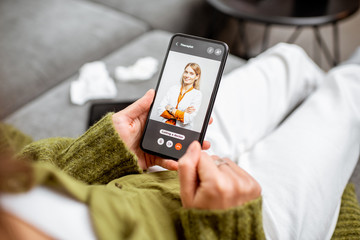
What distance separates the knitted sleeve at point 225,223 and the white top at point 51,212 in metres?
0.14

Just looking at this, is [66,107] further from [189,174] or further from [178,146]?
[189,174]

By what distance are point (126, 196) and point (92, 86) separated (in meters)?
0.62

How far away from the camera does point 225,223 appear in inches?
17.3

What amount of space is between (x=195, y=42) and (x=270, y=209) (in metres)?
0.36

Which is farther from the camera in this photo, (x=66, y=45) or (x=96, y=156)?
(x=66, y=45)

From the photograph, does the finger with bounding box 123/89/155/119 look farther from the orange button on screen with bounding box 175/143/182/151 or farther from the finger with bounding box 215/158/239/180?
the finger with bounding box 215/158/239/180

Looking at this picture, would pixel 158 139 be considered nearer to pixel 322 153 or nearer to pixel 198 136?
pixel 198 136

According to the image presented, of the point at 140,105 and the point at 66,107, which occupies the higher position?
the point at 140,105

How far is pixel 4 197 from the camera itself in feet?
1.21

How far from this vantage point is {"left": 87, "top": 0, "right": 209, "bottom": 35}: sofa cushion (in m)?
1.45

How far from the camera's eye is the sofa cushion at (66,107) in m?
0.93

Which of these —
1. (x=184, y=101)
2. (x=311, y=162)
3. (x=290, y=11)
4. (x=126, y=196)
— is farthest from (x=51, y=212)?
(x=290, y=11)

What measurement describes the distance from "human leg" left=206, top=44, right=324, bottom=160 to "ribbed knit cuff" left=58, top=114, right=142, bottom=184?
0.24m

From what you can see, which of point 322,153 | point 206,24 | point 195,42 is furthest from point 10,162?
point 206,24
